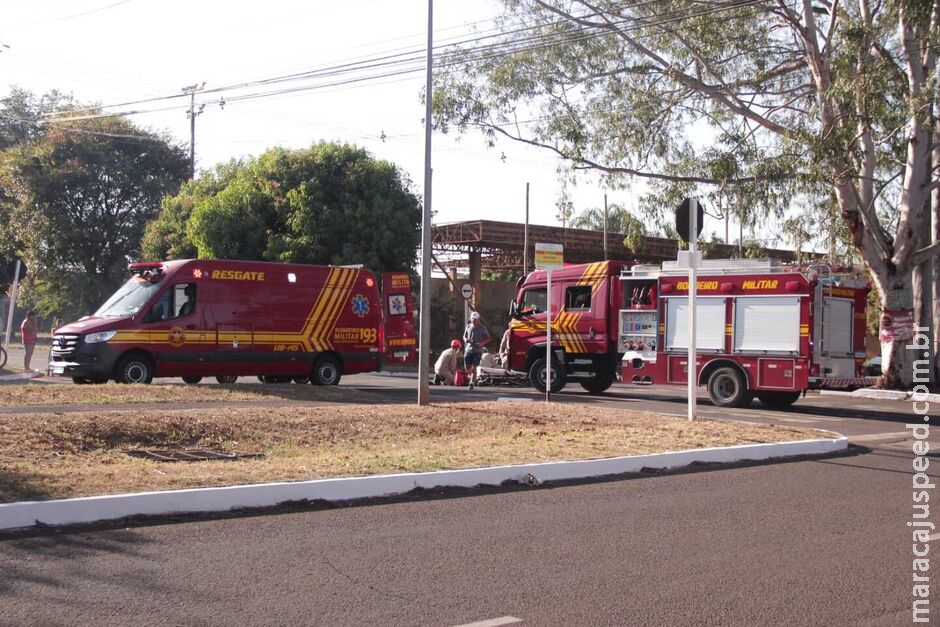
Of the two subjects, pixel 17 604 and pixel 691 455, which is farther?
pixel 691 455

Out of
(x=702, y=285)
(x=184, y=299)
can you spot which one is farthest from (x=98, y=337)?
(x=702, y=285)

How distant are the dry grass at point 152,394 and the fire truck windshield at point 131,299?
8.52 ft

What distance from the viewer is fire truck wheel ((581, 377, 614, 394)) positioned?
21.6 meters

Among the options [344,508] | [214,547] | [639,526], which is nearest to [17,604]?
[214,547]

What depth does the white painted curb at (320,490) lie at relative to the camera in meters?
7.13

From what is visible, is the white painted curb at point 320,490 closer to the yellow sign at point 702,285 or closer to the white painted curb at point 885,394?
the yellow sign at point 702,285

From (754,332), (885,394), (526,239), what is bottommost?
(885,394)

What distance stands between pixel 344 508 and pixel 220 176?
3226 cm

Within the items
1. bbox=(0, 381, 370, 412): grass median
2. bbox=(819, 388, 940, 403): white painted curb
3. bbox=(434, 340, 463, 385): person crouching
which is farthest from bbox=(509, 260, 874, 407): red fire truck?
bbox=(0, 381, 370, 412): grass median

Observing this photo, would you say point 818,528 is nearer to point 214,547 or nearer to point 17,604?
point 214,547

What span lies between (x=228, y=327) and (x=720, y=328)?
1009cm

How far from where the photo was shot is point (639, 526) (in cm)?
772

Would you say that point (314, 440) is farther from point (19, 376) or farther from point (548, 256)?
point (19, 376)

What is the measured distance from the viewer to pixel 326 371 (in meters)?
21.5
